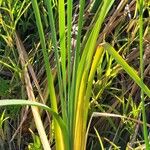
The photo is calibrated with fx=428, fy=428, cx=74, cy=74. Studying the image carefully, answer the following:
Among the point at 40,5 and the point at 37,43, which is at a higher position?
the point at 40,5

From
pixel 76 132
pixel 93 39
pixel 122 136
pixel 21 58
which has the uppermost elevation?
pixel 93 39

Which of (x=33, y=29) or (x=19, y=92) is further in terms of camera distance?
(x=33, y=29)

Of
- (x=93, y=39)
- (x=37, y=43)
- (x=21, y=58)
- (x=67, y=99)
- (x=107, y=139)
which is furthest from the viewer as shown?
(x=37, y=43)

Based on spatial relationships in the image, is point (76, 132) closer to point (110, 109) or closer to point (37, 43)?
point (110, 109)

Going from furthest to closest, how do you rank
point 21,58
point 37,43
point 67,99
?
1. point 37,43
2. point 21,58
3. point 67,99

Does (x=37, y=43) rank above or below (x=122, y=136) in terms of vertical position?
above

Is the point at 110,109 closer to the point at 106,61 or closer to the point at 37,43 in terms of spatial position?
the point at 106,61

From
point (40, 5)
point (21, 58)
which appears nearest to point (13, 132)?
point (21, 58)

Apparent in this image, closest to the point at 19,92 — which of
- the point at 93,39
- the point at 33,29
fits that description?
the point at 33,29

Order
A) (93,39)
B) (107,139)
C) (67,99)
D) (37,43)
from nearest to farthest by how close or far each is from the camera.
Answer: (93,39) < (67,99) < (107,139) < (37,43)
